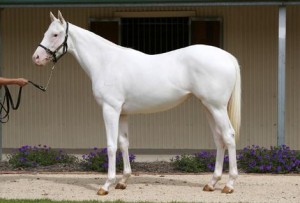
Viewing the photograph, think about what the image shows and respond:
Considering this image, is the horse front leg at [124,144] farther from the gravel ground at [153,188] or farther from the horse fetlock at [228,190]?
the horse fetlock at [228,190]

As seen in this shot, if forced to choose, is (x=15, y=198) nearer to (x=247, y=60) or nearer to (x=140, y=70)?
(x=140, y=70)

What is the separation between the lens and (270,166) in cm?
1037

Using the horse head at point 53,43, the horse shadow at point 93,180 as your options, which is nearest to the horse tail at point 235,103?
the horse shadow at point 93,180

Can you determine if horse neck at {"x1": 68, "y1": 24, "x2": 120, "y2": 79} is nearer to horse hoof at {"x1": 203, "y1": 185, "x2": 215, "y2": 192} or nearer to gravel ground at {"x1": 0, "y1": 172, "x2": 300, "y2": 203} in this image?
gravel ground at {"x1": 0, "y1": 172, "x2": 300, "y2": 203}

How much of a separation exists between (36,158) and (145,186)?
2.51 m

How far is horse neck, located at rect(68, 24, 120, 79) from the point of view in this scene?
8.90 m

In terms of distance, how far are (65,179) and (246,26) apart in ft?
16.2

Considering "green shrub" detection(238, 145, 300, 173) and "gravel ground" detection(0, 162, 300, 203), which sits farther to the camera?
"green shrub" detection(238, 145, 300, 173)

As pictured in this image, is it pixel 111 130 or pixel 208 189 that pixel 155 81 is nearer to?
pixel 111 130

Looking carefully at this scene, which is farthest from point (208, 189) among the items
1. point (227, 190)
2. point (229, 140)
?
point (229, 140)

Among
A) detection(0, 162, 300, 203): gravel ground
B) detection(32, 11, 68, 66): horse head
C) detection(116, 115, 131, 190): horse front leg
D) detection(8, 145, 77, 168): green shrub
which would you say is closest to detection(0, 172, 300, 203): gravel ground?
detection(0, 162, 300, 203): gravel ground

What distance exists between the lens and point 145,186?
9.25 meters

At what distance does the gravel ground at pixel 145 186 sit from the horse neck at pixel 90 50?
4.86 feet

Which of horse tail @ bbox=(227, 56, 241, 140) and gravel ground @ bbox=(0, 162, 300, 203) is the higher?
horse tail @ bbox=(227, 56, 241, 140)
